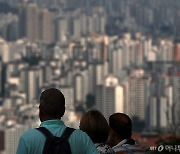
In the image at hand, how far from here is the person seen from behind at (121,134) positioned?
89.0 inches

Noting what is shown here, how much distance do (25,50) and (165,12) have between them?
868cm

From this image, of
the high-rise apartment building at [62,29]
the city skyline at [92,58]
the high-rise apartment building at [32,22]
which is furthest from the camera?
the high-rise apartment building at [62,29]

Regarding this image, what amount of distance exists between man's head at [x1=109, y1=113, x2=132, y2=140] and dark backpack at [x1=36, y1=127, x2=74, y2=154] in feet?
1.07

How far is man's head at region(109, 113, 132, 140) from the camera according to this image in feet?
7.48

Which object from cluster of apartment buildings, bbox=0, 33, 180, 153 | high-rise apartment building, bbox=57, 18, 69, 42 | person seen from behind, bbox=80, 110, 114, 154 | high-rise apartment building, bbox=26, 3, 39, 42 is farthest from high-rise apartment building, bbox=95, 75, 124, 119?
person seen from behind, bbox=80, 110, 114, 154

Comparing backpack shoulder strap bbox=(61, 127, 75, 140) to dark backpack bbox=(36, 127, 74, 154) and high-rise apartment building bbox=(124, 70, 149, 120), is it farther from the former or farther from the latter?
high-rise apartment building bbox=(124, 70, 149, 120)

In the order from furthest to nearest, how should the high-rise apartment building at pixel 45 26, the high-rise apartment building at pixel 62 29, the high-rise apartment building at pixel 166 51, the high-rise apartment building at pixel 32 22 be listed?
the high-rise apartment building at pixel 62 29, the high-rise apartment building at pixel 32 22, the high-rise apartment building at pixel 45 26, the high-rise apartment building at pixel 166 51

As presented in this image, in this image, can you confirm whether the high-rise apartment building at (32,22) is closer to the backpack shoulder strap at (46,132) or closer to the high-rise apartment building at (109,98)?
the high-rise apartment building at (109,98)

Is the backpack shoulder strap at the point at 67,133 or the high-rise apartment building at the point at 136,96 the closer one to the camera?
the backpack shoulder strap at the point at 67,133

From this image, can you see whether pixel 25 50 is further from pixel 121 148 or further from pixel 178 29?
pixel 121 148

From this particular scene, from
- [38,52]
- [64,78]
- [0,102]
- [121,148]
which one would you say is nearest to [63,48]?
[38,52]

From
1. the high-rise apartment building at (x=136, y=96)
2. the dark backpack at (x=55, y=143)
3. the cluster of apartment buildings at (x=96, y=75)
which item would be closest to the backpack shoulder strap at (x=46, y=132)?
the dark backpack at (x=55, y=143)

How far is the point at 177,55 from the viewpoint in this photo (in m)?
48.4

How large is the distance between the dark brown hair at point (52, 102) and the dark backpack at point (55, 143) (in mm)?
42
